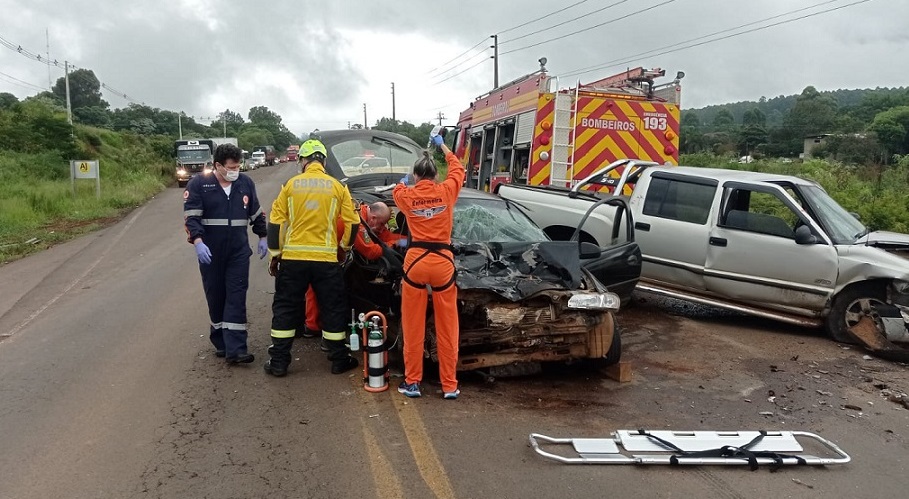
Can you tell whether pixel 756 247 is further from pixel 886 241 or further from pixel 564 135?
pixel 564 135

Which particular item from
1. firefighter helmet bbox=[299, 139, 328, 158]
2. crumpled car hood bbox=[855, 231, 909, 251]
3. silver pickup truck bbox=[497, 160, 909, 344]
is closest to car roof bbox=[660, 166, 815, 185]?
silver pickup truck bbox=[497, 160, 909, 344]

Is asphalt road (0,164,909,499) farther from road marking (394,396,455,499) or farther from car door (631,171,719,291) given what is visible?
car door (631,171,719,291)

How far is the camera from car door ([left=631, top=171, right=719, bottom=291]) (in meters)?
7.53

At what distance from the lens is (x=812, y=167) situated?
19984 mm

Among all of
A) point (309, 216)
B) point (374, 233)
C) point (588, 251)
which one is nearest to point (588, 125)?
point (588, 251)

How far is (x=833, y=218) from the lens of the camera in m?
7.16

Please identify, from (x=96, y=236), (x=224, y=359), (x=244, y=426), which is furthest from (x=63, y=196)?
(x=244, y=426)

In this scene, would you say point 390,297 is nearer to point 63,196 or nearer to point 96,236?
point 96,236

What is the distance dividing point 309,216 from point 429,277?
3.95 ft

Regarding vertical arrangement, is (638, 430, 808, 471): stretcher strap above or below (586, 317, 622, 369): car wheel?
below

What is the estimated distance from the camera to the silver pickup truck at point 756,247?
661cm

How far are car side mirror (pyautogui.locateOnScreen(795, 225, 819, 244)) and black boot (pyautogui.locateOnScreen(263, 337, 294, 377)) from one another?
16.7 feet

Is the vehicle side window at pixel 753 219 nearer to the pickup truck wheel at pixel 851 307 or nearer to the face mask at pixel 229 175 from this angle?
the pickup truck wheel at pixel 851 307

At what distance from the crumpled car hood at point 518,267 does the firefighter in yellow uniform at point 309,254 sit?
1.03 metres
